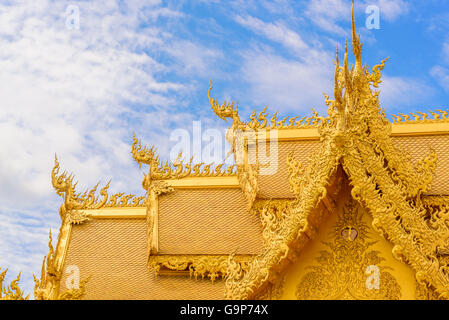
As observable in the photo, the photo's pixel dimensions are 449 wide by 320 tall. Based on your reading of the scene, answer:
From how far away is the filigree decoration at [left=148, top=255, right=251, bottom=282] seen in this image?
1109cm

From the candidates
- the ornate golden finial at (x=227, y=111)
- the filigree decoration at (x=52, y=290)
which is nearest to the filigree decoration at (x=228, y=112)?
the ornate golden finial at (x=227, y=111)

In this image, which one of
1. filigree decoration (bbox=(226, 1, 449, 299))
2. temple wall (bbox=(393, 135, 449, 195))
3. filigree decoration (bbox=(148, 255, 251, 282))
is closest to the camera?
filigree decoration (bbox=(226, 1, 449, 299))

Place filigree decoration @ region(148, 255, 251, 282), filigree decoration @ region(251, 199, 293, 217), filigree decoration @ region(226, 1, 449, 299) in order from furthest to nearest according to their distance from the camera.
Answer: filigree decoration @ region(251, 199, 293, 217) < filigree decoration @ region(148, 255, 251, 282) < filigree decoration @ region(226, 1, 449, 299)

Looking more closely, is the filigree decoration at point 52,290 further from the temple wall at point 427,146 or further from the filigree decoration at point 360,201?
the temple wall at point 427,146

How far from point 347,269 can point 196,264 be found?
9.74ft

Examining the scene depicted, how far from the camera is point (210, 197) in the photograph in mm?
12180

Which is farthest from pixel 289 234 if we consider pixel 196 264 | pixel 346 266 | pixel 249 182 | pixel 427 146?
pixel 427 146

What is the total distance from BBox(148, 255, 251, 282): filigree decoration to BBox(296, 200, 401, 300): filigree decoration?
6.70 ft

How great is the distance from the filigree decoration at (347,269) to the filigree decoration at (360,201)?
347 millimetres

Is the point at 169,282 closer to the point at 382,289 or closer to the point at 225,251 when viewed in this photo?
the point at 225,251

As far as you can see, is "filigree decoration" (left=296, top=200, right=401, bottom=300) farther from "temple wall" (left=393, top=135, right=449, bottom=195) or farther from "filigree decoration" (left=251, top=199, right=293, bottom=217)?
"temple wall" (left=393, top=135, right=449, bottom=195)

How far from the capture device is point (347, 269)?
897 centimetres

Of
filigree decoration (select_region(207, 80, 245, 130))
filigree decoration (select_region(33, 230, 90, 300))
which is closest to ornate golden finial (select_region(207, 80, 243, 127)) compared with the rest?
filigree decoration (select_region(207, 80, 245, 130))
